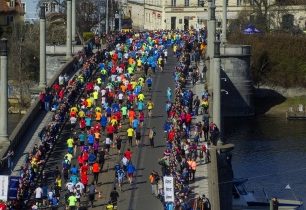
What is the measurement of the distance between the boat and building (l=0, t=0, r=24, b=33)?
238 ft

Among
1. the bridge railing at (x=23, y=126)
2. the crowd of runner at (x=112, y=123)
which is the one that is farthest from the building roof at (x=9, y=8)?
the bridge railing at (x=23, y=126)

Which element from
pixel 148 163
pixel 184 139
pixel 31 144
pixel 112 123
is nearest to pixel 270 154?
pixel 112 123

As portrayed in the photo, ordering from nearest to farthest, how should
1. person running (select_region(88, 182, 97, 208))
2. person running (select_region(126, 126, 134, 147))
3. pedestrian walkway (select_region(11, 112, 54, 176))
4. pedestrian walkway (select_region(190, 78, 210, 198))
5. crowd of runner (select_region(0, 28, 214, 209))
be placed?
person running (select_region(88, 182, 97, 208)) < crowd of runner (select_region(0, 28, 214, 209)) < pedestrian walkway (select_region(190, 78, 210, 198)) < pedestrian walkway (select_region(11, 112, 54, 176)) < person running (select_region(126, 126, 134, 147))

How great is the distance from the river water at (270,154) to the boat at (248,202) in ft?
10.6

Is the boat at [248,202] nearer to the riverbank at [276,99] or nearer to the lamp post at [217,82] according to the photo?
the lamp post at [217,82]

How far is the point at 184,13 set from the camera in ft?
482

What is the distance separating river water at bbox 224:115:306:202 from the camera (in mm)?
69875

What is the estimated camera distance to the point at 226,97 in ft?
338

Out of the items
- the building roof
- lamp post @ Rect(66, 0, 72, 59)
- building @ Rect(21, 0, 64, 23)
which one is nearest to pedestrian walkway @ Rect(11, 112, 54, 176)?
lamp post @ Rect(66, 0, 72, 59)

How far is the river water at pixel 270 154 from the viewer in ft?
229

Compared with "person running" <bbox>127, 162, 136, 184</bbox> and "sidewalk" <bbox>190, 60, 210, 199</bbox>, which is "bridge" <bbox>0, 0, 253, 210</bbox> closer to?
"sidewalk" <bbox>190, 60, 210, 199</bbox>

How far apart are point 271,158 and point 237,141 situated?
9.20 meters

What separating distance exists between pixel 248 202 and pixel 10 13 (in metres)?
82.3

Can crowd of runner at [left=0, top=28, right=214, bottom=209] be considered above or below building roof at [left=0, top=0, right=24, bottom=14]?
below
